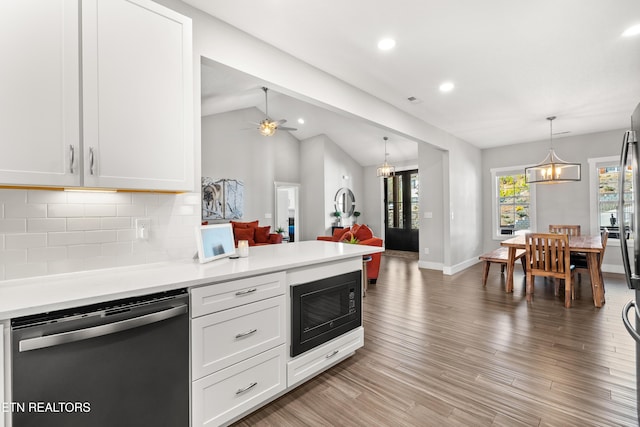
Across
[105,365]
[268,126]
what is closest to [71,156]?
[105,365]

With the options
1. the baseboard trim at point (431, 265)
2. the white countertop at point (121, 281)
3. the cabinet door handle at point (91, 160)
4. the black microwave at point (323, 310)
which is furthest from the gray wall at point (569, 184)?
the cabinet door handle at point (91, 160)

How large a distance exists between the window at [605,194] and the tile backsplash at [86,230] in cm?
726

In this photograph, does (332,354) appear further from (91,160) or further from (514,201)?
(514,201)

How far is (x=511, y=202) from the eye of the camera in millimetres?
6980

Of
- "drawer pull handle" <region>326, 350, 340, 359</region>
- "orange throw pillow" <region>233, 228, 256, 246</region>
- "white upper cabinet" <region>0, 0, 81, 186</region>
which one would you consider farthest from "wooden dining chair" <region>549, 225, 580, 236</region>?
"white upper cabinet" <region>0, 0, 81, 186</region>

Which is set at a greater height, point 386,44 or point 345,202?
point 386,44

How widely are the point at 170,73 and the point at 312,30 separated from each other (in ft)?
4.25

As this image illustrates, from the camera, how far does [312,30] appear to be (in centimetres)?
255

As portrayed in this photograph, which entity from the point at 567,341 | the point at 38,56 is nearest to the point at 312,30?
the point at 38,56

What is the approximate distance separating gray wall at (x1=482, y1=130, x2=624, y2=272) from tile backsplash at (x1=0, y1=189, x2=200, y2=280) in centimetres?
710

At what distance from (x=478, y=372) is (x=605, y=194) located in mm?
5738

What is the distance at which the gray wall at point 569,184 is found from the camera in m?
5.85

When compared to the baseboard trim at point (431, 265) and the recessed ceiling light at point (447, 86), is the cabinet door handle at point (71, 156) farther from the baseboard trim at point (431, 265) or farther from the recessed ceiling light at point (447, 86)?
the baseboard trim at point (431, 265)

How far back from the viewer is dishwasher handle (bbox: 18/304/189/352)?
1145 mm
